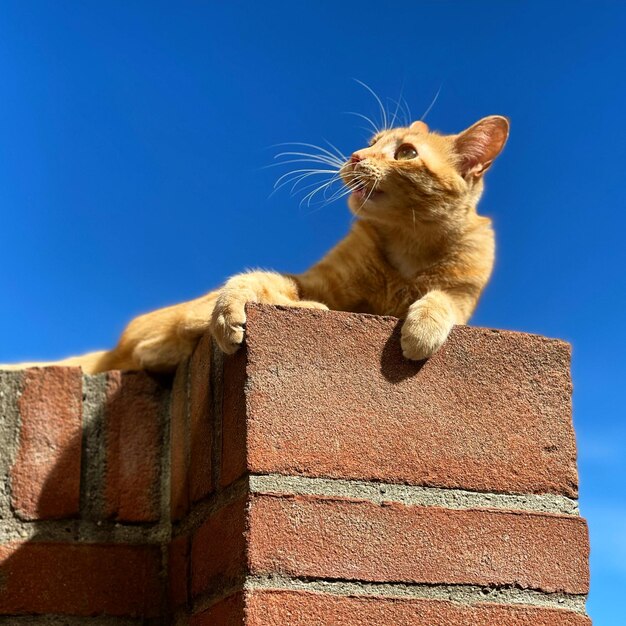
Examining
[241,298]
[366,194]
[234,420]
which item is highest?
[366,194]

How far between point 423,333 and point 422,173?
0.83 metres

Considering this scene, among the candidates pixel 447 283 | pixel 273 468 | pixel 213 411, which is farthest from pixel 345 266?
pixel 273 468

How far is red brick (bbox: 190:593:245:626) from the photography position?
4.18ft

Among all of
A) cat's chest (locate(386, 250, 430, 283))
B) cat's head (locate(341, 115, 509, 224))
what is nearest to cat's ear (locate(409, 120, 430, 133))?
cat's head (locate(341, 115, 509, 224))

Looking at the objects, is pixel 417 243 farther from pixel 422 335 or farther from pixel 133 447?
pixel 133 447

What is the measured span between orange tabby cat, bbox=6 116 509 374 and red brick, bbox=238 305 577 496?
33 centimetres

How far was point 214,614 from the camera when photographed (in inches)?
55.6

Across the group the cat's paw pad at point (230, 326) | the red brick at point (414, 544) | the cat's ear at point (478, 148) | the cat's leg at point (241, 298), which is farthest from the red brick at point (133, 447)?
the cat's ear at point (478, 148)

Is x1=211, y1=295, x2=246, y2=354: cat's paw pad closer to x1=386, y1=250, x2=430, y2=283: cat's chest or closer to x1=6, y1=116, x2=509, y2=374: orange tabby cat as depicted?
x1=6, y1=116, x2=509, y2=374: orange tabby cat

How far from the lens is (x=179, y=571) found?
1639 mm

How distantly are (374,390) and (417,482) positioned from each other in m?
0.17

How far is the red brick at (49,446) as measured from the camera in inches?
67.2

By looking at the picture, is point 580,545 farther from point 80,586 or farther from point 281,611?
point 80,586

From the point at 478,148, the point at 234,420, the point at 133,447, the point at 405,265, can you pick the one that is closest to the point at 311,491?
the point at 234,420
